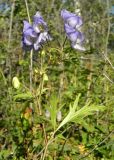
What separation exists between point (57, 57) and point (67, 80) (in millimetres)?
2623

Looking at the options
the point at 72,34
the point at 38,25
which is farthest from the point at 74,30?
the point at 38,25

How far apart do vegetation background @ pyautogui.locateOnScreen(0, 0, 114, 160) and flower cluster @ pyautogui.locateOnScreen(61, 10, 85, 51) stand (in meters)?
0.09

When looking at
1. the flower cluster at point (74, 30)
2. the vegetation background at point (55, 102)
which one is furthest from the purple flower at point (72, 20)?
the vegetation background at point (55, 102)

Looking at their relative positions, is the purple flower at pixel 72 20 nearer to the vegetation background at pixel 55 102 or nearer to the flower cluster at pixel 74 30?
the flower cluster at pixel 74 30

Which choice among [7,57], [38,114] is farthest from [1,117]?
[38,114]

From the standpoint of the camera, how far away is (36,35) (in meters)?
1.89

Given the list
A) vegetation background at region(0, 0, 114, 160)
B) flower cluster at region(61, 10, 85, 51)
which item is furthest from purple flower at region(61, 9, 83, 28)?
vegetation background at region(0, 0, 114, 160)

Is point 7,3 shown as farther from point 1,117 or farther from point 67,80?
point 1,117

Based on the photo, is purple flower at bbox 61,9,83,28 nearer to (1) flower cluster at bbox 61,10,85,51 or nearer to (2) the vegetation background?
(1) flower cluster at bbox 61,10,85,51

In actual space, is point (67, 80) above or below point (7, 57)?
below

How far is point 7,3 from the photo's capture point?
4.81 meters

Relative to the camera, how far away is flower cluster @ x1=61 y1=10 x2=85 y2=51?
1.89 meters

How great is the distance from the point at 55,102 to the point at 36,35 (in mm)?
306

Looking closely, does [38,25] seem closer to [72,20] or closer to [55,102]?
[72,20]
